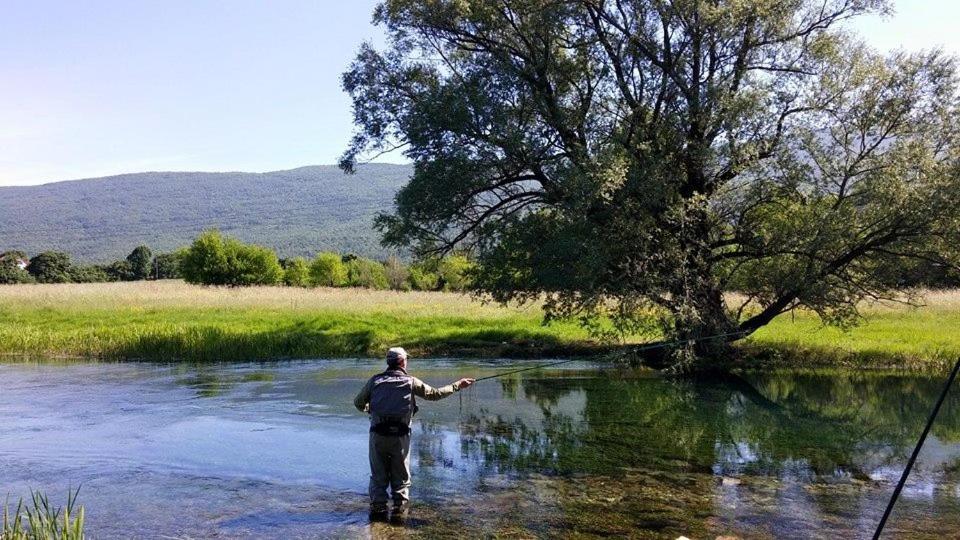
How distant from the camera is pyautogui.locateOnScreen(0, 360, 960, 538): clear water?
9.69 m

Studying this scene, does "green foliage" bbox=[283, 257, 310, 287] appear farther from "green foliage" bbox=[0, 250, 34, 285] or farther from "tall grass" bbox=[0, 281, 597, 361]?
"tall grass" bbox=[0, 281, 597, 361]

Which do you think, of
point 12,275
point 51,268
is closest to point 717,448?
point 12,275

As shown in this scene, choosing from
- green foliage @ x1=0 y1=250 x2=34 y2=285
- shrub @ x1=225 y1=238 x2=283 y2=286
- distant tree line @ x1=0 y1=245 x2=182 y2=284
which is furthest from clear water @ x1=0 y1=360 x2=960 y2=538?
green foliage @ x1=0 y1=250 x2=34 y2=285

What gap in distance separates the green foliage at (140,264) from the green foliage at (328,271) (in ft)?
131

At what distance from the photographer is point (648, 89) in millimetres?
22438

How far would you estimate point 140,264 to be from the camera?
375 ft

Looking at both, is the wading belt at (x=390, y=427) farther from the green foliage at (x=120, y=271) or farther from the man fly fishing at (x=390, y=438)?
the green foliage at (x=120, y=271)

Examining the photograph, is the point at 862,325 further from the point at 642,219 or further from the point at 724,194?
the point at 642,219

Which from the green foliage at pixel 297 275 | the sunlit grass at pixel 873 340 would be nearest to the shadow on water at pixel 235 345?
the sunlit grass at pixel 873 340

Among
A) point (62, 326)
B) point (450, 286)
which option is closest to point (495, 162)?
point (62, 326)

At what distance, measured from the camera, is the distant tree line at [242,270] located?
210 ft

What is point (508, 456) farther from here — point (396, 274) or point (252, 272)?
point (396, 274)

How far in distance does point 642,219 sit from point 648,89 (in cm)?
403

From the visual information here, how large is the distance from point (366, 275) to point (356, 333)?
184 ft
